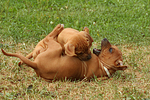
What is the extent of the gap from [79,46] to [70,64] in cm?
33

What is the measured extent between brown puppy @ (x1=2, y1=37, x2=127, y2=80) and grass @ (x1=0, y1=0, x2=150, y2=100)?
142 millimetres

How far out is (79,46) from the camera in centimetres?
370

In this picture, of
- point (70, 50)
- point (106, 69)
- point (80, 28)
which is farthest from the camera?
point (80, 28)

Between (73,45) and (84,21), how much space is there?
134 inches

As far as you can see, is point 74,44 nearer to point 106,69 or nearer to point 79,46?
point 79,46

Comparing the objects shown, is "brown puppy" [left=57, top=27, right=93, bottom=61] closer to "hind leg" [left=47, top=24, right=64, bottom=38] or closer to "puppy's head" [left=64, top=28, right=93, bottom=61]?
"puppy's head" [left=64, top=28, right=93, bottom=61]

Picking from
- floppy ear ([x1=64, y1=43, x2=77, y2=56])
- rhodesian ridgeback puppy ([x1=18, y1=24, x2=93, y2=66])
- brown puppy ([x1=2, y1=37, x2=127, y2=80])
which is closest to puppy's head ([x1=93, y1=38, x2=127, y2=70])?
brown puppy ([x1=2, y1=37, x2=127, y2=80])

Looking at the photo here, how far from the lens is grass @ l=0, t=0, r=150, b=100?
350cm

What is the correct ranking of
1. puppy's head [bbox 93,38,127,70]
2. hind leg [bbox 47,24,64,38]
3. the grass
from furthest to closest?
hind leg [bbox 47,24,64,38], puppy's head [bbox 93,38,127,70], the grass

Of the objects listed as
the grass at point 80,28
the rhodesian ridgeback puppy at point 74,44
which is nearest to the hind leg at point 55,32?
the rhodesian ridgeback puppy at point 74,44

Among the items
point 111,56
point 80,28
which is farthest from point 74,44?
point 80,28

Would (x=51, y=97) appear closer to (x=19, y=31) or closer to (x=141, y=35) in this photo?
(x=19, y=31)

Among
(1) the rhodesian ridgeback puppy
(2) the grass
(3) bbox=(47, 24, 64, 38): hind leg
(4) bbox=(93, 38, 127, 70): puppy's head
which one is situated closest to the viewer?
(2) the grass

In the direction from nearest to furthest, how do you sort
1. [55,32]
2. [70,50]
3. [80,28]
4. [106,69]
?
[70,50] → [106,69] → [55,32] → [80,28]
